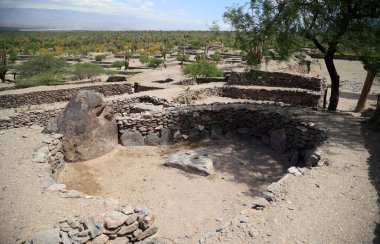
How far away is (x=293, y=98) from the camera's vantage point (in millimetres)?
16453

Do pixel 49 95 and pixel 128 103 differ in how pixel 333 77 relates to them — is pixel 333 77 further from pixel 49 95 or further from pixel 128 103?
pixel 49 95

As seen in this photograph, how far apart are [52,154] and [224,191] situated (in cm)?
495

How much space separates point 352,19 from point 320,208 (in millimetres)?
8032

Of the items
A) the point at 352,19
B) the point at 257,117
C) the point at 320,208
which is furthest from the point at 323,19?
the point at 320,208

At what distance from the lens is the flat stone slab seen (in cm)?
918

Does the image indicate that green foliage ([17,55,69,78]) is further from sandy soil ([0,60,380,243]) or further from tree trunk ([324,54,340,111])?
tree trunk ([324,54,340,111])

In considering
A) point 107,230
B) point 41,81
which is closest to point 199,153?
point 107,230

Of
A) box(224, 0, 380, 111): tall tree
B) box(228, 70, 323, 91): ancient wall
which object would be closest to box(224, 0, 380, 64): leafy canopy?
box(224, 0, 380, 111): tall tree

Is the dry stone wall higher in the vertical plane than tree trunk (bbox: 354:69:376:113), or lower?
lower

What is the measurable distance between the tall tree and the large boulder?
6.26 m

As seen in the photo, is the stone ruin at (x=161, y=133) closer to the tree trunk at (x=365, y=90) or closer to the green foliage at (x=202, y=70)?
the tree trunk at (x=365, y=90)

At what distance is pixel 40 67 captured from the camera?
85.8ft

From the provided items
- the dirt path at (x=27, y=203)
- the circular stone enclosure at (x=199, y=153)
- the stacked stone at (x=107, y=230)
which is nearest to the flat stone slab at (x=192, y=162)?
the circular stone enclosure at (x=199, y=153)

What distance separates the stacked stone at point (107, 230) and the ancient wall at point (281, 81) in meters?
11.8
